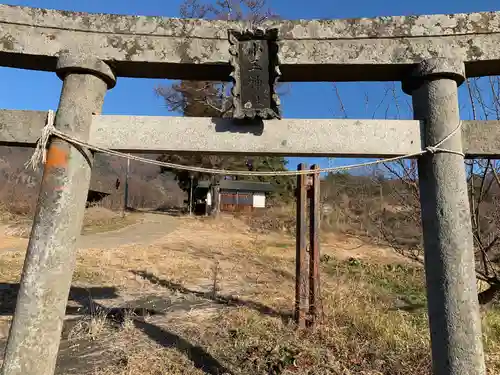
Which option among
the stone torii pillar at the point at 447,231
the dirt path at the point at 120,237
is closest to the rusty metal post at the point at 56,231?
the stone torii pillar at the point at 447,231

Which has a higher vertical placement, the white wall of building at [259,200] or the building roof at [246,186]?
the building roof at [246,186]

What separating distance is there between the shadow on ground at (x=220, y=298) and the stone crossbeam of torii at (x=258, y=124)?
323 cm

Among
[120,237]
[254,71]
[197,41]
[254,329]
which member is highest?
[197,41]

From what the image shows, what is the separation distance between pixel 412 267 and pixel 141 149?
1064 cm

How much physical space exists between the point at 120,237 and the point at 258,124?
14138 millimetres

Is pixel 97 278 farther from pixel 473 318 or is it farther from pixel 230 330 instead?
pixel 473 318

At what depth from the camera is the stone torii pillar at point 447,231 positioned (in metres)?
2.30

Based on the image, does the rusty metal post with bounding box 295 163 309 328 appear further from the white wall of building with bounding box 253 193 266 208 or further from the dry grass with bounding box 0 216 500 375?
the white wall of building with bounding box 253 193 266 208

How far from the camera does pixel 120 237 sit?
50.4 ft

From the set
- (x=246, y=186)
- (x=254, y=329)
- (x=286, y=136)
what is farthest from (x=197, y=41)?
(x=246, y=186)

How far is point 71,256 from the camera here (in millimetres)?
2520

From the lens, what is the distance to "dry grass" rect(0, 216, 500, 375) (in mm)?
3570

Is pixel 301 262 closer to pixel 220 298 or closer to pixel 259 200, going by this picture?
pixel 220 298

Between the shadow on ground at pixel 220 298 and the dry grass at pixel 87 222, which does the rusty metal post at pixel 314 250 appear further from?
the dry grass at pixel 87 222
